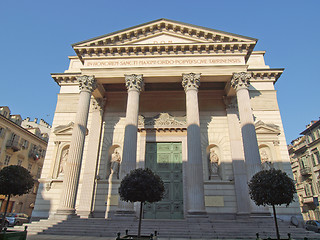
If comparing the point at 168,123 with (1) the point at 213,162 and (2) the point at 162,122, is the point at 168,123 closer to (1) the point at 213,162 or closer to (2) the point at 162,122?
(2) the point at 162,122

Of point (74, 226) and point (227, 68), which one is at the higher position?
point (227, 68)

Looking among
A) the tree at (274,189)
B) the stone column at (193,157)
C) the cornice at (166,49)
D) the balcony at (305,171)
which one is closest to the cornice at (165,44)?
the cornice at (166,49)

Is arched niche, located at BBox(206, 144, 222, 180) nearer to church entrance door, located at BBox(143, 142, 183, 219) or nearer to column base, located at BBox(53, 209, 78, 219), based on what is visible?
church entrance door, located at BBox(143, 142, 183, 219)

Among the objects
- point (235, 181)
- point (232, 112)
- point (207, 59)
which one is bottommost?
point (235, 181)

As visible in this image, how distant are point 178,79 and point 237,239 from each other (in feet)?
38.6

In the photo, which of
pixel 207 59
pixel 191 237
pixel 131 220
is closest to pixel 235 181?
pixel 191 237

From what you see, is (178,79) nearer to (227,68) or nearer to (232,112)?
(227,68)

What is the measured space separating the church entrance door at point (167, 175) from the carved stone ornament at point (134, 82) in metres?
5.12

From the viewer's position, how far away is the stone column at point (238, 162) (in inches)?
661

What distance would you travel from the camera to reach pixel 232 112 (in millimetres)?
20500

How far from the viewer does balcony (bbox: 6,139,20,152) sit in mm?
35281

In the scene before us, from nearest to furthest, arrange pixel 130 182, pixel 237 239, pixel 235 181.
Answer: pixel 130 182
pixel 237 239
pixel 235 181

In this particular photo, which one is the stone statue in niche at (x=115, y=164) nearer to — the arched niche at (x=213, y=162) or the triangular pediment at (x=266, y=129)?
the arched niche at (x=213, y=162)

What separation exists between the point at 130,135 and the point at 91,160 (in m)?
5.23
